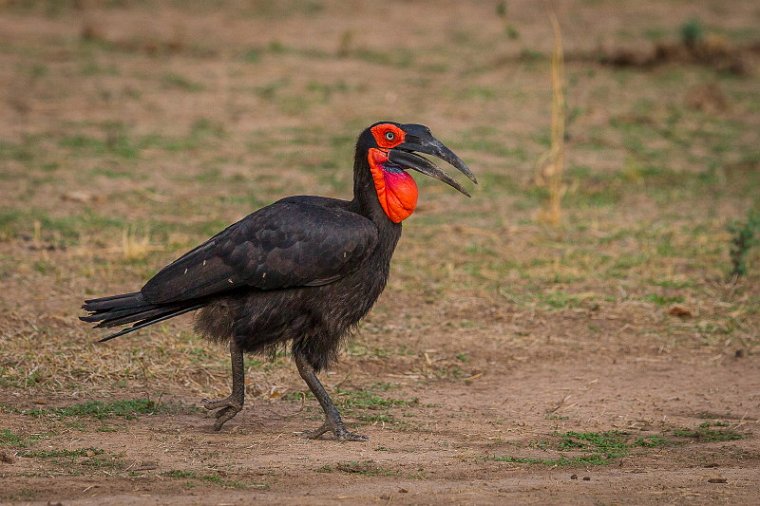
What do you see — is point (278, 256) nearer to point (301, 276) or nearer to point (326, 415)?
point (301, 276)

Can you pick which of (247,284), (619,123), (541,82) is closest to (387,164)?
(247,284)

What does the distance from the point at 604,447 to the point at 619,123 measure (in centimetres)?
746

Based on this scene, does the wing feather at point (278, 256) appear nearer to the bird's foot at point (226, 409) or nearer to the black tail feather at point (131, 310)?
the black tail feather at point (131, 310)

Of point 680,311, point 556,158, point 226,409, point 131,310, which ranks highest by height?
point 556,158

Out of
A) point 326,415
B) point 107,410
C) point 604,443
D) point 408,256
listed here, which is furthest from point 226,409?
point 408,256

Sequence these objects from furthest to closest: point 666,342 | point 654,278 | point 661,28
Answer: point 661,28
point 654,278
point 666,342

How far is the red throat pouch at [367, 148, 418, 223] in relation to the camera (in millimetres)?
5691

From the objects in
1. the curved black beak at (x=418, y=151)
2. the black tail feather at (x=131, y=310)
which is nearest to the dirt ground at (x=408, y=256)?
the black tail feather at (x=131, y=310)

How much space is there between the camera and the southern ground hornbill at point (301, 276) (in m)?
5.58

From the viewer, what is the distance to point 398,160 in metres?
5.77

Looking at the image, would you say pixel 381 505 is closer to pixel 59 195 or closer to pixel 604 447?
pixel 604 447

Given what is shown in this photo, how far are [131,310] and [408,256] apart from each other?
331cm

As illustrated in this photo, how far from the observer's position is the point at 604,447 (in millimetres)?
5660

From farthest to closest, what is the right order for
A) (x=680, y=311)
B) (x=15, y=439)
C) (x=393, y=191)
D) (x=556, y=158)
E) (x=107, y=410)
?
1. (x=556, y=158)
2. (x=680, y=311)
3. (x=107, y=410)
4. (x=393, y=191)
5. (x=15, y=439)
